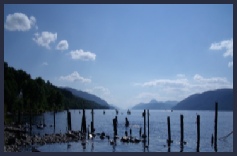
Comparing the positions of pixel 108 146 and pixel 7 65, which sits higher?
pixel 7 65

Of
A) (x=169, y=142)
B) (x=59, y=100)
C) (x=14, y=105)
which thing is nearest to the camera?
(x=169, y=142)

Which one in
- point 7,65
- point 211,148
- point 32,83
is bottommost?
point 211,148

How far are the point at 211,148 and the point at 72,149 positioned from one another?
2124 centimetres

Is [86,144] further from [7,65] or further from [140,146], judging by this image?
[7,65]

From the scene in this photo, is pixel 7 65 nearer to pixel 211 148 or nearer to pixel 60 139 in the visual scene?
pixel 60 139

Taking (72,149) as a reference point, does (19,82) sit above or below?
above

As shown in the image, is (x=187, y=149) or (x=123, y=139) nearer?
(x=187, y=149)

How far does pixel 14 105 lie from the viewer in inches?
3418

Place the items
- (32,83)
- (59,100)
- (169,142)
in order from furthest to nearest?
1. (59,100)
2. (32,83)
3. (169,142)

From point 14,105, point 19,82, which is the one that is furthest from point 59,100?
point 14,105

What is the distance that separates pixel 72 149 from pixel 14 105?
56.2 m

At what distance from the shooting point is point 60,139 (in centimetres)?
4250

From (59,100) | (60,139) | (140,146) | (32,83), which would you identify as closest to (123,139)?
(140,146)

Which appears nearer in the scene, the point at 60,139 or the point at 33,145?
the point at 33,145
